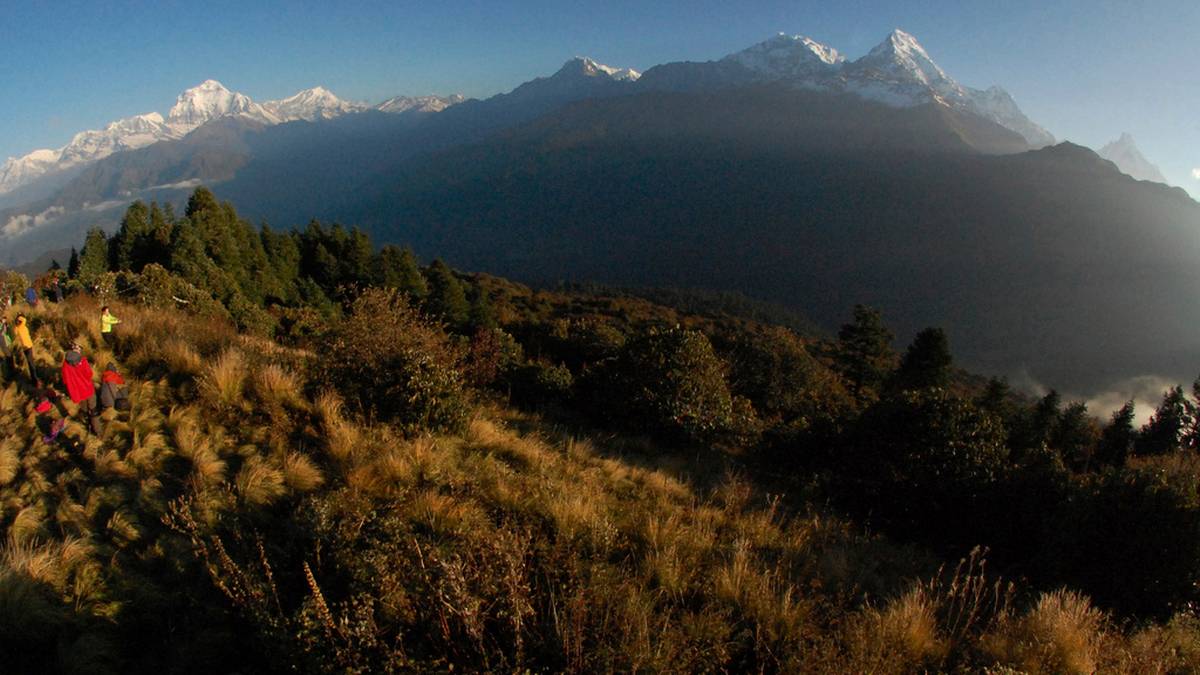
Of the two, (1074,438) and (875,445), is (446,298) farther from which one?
(1074,438)

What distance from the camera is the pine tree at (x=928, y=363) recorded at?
37.7m

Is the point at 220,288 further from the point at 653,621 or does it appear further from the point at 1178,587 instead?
the point at 1178,587

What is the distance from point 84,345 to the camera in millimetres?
7234

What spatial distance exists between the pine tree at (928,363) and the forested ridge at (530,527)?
3292 centimetres

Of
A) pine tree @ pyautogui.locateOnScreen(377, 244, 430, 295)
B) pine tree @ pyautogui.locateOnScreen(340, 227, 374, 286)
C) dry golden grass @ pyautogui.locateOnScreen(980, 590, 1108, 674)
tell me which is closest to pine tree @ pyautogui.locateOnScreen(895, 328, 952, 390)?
dry golden grass @ pyautogui.locateOnScreen(980, 590, 1108, 674)

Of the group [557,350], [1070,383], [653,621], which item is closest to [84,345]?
Answer: [653,621]

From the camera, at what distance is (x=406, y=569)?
3.44 meters

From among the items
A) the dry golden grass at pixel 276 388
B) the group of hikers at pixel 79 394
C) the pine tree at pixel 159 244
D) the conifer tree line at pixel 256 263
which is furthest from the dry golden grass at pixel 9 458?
the pine tree at pixel 159 244

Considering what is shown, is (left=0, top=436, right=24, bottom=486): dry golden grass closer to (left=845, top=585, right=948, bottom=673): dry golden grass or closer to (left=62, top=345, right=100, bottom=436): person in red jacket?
(left=62, top=345, right=100, bottom=436): person in red jacket

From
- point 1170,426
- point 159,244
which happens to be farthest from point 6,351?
point 1170,426

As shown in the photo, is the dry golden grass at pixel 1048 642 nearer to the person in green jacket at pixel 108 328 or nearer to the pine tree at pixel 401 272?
the person in green jacket at pixel 108 328

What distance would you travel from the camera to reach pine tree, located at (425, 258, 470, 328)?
4312 centimetres

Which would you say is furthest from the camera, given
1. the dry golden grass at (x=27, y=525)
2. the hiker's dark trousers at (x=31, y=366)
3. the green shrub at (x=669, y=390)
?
the green shrub at (x=669, y=390)

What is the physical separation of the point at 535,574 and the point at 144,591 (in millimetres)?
2544
